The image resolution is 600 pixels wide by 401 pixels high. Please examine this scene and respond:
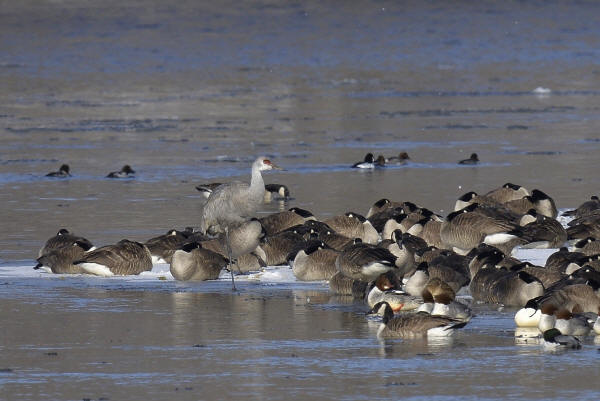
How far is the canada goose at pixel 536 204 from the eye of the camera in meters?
17.9

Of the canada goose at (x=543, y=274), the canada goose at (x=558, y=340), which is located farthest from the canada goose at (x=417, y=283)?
the canada goose at (x=558, y=340)

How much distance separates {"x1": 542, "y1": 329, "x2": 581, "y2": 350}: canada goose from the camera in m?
10.3

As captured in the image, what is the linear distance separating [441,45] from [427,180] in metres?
46.6

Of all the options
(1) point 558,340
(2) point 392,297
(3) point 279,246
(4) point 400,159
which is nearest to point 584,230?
(3) point 279,246

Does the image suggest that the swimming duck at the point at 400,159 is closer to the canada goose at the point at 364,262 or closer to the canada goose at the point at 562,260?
the canada goose at the point at 562,260

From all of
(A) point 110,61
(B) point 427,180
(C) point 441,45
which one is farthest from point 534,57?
(B) point 427,180

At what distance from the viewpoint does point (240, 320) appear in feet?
38.8

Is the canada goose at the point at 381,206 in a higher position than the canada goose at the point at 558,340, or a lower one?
higher

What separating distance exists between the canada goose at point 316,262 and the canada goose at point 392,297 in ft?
5.93

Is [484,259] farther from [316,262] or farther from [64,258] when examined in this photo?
[64,258]

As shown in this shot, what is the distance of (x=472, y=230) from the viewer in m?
15.8

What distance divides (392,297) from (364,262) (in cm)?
108

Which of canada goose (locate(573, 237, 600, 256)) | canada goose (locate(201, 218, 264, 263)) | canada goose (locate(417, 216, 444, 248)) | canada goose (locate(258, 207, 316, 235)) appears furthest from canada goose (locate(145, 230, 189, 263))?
canada goose (locate(573, 237, 600, 256))

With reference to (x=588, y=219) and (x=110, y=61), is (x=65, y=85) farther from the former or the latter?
(x=588, y=219)
